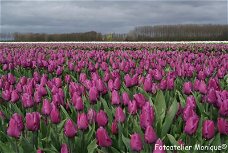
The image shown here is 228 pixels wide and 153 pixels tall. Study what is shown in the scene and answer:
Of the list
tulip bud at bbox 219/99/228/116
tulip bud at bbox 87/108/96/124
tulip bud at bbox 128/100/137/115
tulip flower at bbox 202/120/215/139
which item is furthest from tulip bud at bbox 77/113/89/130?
tulip bud at bbox 219/99/228/116

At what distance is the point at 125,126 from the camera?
2.74 m

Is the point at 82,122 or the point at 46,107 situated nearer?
the point at 82,122

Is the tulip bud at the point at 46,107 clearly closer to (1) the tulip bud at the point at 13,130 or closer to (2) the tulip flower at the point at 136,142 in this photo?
(1) the tulip bud at the point at 13,130

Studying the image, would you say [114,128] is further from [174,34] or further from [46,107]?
[174,34]

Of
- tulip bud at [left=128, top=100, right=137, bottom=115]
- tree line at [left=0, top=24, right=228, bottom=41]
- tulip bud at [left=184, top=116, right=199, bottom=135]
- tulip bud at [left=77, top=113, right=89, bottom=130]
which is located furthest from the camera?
tree line at [left=0, top=24, right=228, bottom=41]

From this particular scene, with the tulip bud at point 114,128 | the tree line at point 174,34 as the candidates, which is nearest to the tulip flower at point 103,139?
the tulip bud at point 114,128

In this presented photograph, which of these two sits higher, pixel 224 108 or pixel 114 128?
pixel 224 108

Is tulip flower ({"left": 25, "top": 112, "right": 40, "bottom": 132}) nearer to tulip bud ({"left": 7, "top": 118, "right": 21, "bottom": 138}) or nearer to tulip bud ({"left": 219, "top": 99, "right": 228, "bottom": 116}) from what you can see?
tulip bud ({"left": 7, "top": 118, "right": 21, "bottom": 138})

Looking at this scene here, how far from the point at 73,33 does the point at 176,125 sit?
63455 mm

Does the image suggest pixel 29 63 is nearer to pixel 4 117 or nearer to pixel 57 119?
pixel 4 117

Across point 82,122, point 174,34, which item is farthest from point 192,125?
point 174,34

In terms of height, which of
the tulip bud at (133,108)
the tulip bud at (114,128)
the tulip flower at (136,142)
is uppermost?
the tulip bud at (133,108)

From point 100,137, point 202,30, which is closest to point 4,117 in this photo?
point 100,137

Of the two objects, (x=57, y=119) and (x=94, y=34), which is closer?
(x=57, y=119)
